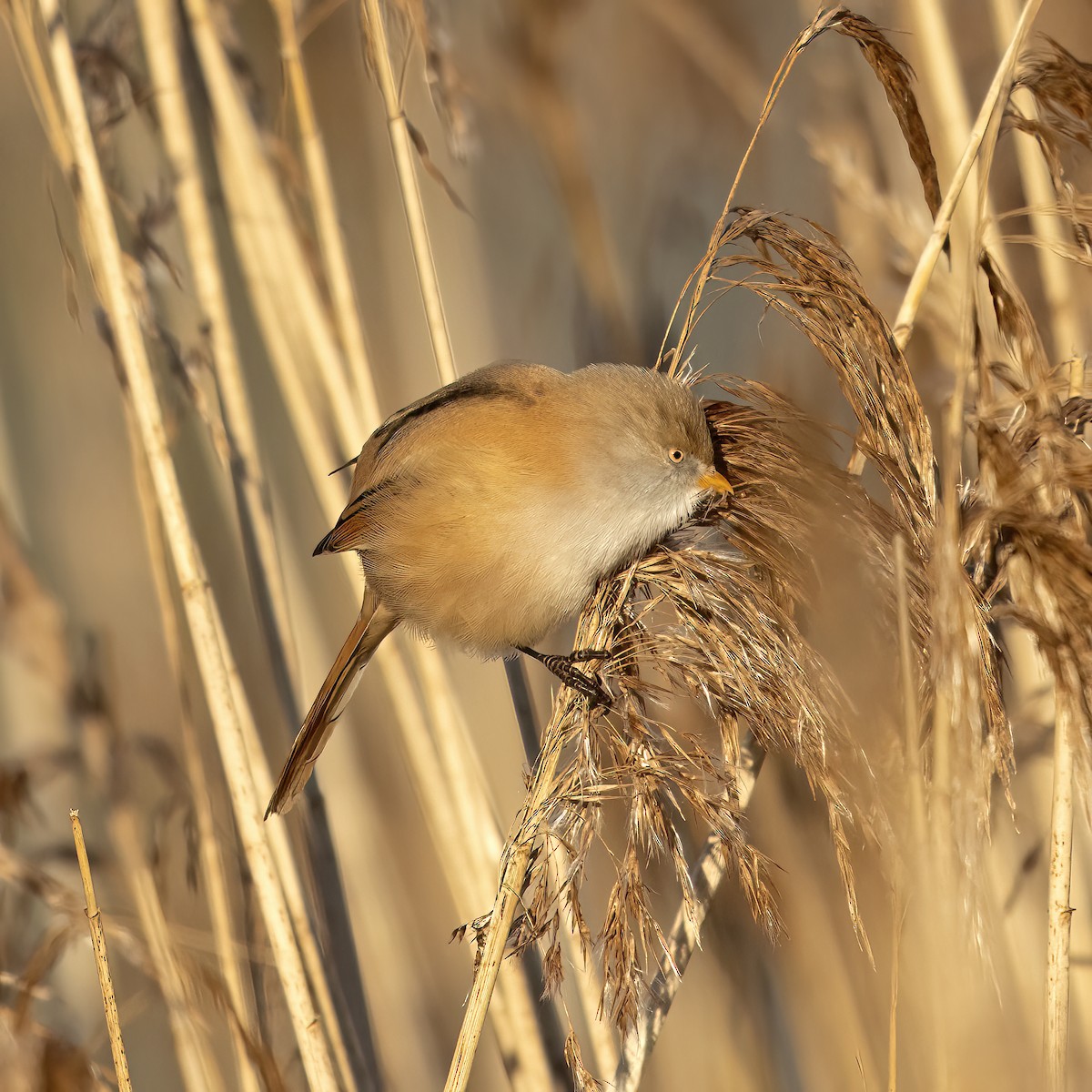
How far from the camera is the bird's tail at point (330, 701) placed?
1617mm

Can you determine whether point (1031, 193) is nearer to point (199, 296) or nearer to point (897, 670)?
point (897, 670)

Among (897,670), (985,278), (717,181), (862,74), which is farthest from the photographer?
(717,181)

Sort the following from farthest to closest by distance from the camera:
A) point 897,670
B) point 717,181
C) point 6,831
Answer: point 717,181 → point 6,831 → point 897,670

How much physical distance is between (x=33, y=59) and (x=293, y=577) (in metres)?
1.08

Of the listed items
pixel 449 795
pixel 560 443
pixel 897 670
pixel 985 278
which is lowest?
pixel 449 795

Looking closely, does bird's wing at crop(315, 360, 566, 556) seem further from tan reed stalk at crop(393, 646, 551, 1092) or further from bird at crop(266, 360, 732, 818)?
tan reed stalk at crop(393, 646, 551, 1092)

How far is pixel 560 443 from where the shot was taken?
5.29ft

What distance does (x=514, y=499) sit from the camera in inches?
63.4

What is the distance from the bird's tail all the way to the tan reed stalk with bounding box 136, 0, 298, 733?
0.23 metres

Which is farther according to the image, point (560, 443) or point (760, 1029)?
point (760, 1029)

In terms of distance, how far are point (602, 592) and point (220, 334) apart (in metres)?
0.92

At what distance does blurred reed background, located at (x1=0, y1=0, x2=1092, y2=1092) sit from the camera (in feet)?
4.00

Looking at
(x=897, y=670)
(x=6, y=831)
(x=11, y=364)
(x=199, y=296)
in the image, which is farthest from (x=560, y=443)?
(x=11, y=364)

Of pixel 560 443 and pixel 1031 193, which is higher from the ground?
pixel 1031 193
